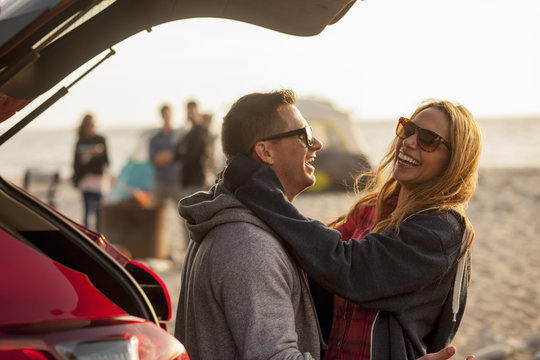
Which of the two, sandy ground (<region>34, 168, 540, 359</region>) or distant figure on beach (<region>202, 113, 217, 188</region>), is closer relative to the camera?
sandy ground (<region>34, 168, 540, 359</region>)

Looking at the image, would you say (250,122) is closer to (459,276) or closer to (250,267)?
(250,267)

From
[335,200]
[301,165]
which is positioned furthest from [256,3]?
[335,200]

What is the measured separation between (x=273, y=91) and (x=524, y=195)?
1561cm

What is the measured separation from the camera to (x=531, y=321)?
21.1 ft

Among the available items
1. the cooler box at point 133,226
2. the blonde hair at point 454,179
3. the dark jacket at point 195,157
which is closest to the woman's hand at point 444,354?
the blonde hair at point 454,179

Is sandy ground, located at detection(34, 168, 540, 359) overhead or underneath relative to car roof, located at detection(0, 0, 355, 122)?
underneath

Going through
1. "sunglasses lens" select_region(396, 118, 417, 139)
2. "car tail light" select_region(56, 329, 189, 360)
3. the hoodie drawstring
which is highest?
"sunglasses lens" select_region(396, 118, 417, 139)

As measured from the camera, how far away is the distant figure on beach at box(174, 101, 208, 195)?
8.54 m

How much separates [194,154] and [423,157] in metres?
6.20

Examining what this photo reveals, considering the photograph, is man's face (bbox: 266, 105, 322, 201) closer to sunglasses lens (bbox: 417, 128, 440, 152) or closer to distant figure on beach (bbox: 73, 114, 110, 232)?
sunglasses lens (bbox: 417, 128, 440, 152)

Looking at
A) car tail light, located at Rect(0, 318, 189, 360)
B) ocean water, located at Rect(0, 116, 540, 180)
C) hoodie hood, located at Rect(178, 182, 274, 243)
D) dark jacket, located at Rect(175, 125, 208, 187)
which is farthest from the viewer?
ocean water, located at Rect(0, 116, 540, 180)

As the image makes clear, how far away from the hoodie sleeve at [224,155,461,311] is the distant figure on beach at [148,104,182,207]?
22.9 feet

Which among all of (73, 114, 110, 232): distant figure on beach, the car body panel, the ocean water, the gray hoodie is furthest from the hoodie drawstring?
(73, 114, 110, 232): distant figure on beach

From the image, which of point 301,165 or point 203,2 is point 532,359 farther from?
point 203,2
